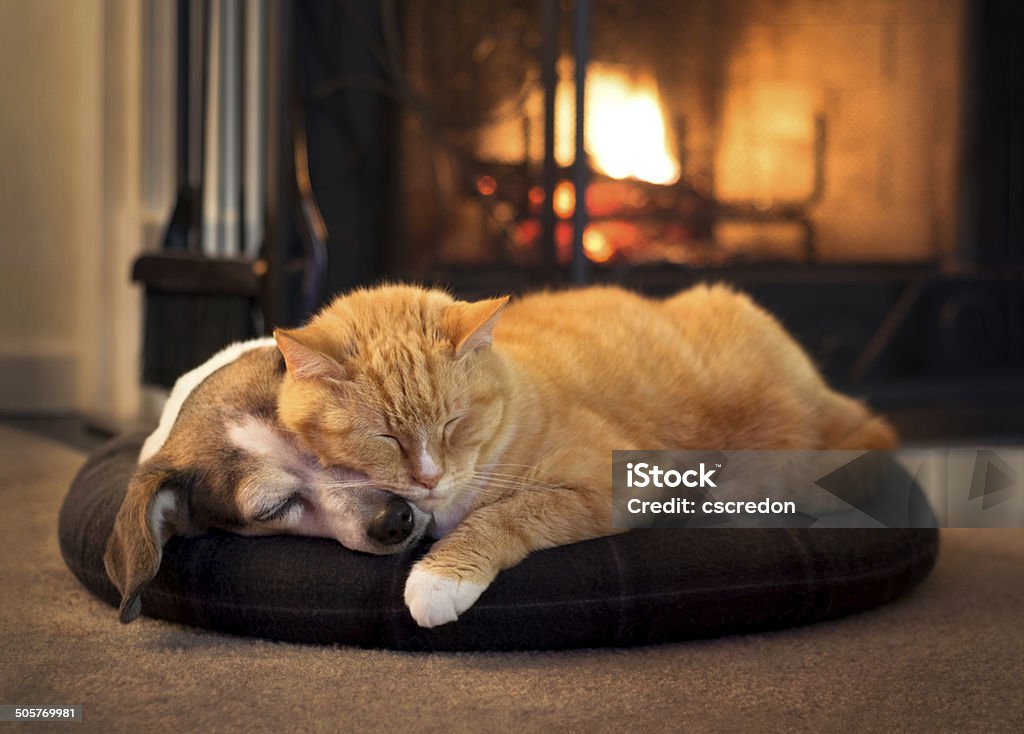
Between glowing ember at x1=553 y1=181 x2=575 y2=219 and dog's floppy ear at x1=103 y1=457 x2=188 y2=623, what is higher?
glowing ember at x1=553 y1=181 x2=575 y2=219

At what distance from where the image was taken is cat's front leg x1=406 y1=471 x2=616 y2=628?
1352 mm

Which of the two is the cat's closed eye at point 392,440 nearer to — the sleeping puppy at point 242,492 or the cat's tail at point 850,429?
the sleeping puppy at point 242,492

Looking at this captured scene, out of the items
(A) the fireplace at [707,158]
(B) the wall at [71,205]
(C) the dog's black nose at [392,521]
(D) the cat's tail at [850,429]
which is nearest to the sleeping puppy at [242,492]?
(C) the dog's black nose at [392,521]

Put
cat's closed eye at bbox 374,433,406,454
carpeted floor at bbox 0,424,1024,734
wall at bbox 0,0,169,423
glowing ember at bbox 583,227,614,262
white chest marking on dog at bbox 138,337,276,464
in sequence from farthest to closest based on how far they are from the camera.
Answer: wall at bbox 0,0,169,423 → glowing ember at bbox 583,227,614,262 → white chest marking on dog at bbox 138,337,276,464 → cat's closed eye at bbox 374,433,406,454 → carpeted floor at bbox 0,424,1024,734

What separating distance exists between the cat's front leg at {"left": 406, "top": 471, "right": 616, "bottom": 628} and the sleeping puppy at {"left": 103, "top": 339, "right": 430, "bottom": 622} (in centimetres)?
6

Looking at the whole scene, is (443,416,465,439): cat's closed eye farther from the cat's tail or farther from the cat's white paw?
the cat's tail

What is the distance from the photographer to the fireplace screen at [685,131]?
2.92 meters

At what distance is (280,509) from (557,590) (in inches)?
14.2

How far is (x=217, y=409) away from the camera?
1.47 m

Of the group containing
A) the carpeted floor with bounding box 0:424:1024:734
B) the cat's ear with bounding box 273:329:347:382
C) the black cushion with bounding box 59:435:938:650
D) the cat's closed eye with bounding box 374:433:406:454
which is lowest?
the carpeted floor with bounding box 0:424:1024:734

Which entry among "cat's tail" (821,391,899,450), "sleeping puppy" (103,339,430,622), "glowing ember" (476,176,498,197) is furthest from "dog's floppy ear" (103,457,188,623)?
"glowing ember" (476,176,498,197)

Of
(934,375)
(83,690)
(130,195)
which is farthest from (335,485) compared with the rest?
(934,375)

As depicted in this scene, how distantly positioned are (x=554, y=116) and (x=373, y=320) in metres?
1.63

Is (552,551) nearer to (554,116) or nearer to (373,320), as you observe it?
(373,320)
